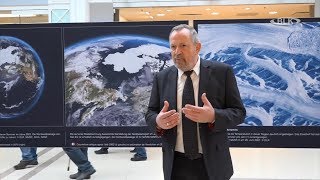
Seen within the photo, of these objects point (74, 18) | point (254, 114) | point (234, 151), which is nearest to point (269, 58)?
point (254, 114)

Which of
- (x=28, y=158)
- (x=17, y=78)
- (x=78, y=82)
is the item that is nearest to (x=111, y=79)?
(x=78, y=82)

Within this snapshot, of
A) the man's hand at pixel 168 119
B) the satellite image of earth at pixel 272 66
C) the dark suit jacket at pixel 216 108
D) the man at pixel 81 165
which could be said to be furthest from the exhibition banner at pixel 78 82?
the man's hand at pixel 168 119

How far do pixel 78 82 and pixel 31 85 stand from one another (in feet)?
1.66

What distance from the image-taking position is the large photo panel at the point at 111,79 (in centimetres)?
420

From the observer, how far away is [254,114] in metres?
4.13

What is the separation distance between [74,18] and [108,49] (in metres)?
3.84

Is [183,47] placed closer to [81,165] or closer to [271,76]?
[271,76]

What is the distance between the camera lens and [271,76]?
4113mm

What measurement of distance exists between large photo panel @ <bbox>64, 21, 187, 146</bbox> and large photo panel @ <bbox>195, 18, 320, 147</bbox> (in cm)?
60

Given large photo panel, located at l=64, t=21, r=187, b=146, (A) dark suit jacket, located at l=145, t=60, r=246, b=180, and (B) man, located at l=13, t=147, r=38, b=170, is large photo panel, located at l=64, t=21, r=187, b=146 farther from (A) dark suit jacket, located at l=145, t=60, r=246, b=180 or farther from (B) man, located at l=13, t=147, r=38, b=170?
(B) man, located at l=13, t=147, r=38, b=170

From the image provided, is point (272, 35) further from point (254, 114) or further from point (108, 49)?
point (108, 49)

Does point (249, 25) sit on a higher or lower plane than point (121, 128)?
higher

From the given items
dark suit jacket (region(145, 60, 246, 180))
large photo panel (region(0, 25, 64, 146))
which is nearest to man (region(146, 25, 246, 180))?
dark suit jacket (region(145, 60, 246, 180))

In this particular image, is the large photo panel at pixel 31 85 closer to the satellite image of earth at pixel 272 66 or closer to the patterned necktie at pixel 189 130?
the satellite image of earth at pixel 272 66
